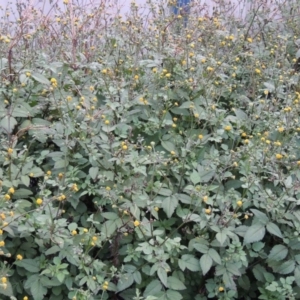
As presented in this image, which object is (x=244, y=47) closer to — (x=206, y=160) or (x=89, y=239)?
(x=206, y=160)

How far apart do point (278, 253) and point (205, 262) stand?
38 cm

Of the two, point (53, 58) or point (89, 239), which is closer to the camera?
point (89, 239)

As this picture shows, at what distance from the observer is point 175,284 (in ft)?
7.88

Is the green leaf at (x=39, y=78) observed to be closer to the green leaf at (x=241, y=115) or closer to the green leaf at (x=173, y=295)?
the green leaf at (x=241, y=115)

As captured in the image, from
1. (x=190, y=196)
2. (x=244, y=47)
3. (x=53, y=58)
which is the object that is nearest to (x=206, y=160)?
(x=190, y=196)

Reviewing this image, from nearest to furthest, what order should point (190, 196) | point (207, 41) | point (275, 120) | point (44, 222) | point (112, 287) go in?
point (44, 222) → point (112, 287) → point (190, 196) → point (275, 120) → point (207, 41)

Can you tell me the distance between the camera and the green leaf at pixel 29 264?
2.36m

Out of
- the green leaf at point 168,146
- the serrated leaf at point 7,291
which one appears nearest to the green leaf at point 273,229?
the green leaf at point 168,146

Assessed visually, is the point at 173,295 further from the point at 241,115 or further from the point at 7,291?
the point at 241,115

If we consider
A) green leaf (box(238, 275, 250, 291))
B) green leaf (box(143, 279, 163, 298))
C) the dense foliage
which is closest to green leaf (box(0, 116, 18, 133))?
the dense foliage

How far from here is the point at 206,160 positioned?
2748mm

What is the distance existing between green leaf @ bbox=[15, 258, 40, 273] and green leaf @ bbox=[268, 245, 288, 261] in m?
1.08

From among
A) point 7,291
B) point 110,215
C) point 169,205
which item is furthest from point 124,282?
point 7,291

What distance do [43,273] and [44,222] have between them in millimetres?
246
